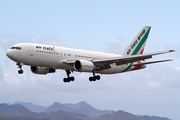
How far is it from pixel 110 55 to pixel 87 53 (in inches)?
235

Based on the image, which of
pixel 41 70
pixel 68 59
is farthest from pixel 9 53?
pixel 68 59

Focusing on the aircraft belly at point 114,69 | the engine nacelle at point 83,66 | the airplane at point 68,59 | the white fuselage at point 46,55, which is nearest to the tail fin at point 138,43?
the airplane at point 68,59

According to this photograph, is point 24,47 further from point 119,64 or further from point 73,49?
point 119,64

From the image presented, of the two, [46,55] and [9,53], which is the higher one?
[9,53]

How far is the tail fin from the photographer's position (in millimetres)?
60938

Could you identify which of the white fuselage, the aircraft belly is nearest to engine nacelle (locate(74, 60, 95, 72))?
the white fuselage

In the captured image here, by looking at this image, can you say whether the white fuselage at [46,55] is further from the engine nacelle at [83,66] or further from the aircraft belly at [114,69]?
the aircraft belly at [114,69]

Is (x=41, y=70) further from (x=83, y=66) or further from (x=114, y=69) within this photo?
(x=114, y=69)

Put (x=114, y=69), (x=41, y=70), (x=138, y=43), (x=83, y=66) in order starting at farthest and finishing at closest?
1. (x=138, y=43)
2. (x=114, y=69)
3. (x=41, y=70)
4. (x=83, y=66)

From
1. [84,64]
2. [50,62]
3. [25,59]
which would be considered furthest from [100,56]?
[25,59]

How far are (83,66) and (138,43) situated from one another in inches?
710

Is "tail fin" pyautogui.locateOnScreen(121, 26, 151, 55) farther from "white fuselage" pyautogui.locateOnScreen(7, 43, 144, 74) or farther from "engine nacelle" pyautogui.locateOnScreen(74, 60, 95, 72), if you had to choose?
"engine nacelle" pyautogui.locateOnScreen(74, 60, 95, 72)

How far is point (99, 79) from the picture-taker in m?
53.8

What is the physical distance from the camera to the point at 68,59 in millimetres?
49344
